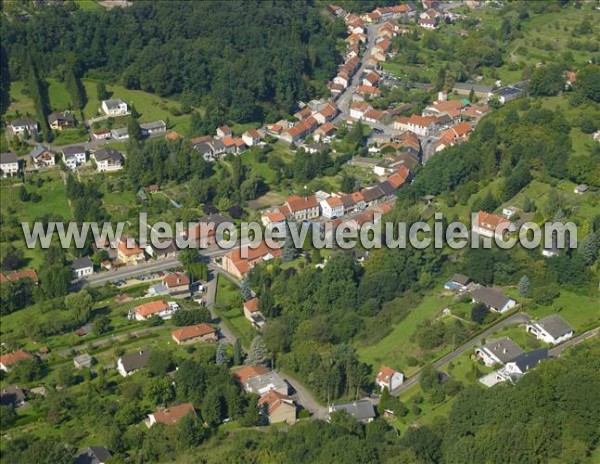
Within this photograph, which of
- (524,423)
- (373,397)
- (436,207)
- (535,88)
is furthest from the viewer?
(535,88)

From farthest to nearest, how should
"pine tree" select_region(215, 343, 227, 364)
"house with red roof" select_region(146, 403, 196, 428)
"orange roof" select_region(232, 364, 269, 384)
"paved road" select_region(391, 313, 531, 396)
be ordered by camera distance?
1. "pine tree" select_region(215, 343, 227, 364)
2. "orange roof" select_region(232, 364, 269, 384)
3. "paved road" select_region(391, 313, 531, 396)
4. "house with red roof" select_region(146, 403, 196, 428)

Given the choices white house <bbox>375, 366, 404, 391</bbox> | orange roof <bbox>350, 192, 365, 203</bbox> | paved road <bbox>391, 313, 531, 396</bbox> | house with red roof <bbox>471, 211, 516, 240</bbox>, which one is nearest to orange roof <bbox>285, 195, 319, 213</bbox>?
orange roof <bbox>350, 192, 365, 203</bbox>

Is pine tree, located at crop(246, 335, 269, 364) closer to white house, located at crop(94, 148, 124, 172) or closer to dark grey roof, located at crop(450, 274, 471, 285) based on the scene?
dark grey roof, located at crop(450, 274, 471, 285)

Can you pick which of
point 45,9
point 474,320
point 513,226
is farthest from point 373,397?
point 45,9

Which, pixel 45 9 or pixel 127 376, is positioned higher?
pixel 45 9

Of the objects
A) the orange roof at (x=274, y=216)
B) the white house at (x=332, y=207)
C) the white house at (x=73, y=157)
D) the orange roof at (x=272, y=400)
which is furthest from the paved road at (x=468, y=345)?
the white house at (x=73, y=157)

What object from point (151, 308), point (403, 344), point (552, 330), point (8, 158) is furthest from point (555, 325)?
point (8, 158)

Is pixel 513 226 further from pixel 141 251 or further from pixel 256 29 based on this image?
pixel 256 29
